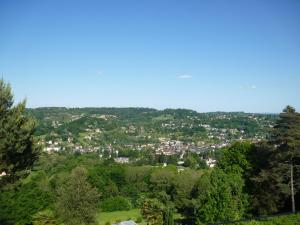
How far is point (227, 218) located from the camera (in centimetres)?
2056

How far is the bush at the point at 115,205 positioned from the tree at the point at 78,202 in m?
22.0

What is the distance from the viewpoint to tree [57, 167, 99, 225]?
84.1 feet

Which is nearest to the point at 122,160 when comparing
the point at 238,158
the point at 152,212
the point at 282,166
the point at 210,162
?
the point at 210,162

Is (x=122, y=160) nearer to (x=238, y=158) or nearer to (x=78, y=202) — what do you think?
(x=78, y=202)

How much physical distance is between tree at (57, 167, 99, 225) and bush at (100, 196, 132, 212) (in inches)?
866

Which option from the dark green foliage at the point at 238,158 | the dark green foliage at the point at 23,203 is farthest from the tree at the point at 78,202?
the dark green foliage at the point at 238,158

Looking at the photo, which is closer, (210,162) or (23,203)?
(23,203)

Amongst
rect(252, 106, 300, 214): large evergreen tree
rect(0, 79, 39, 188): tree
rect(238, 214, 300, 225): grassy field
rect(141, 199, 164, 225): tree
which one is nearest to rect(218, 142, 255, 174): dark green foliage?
rect(252, 106, 300, 214): large evergreen tree

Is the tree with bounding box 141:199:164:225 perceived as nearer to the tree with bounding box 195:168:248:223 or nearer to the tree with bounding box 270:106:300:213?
the tree with bounding box 195:168:248:223

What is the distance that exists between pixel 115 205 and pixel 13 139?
34.3 m

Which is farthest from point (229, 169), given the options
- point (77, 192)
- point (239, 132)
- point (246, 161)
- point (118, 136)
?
point (239, 132)

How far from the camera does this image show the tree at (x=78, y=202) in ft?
84.1

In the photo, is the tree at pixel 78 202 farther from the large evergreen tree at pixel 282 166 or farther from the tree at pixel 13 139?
the large evergreen tree at pixel 282 166

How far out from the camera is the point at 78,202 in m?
25.6
